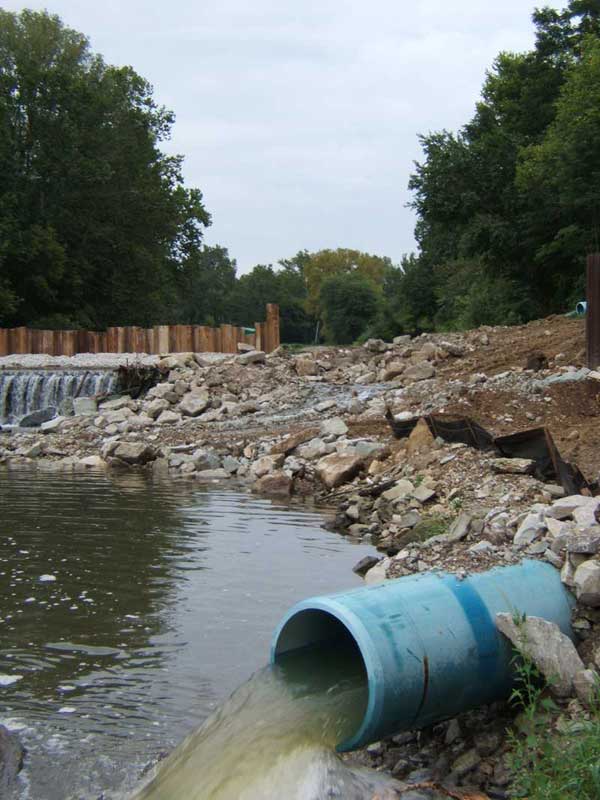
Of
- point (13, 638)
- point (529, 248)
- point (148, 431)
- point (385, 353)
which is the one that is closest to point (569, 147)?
point (529, 248)

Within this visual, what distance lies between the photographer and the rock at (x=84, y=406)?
2266 centimetres

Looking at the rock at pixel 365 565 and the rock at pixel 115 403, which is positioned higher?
the rock at pixel 115 403

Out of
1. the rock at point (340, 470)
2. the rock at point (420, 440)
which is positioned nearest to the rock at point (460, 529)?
the rock at point (420, 440)

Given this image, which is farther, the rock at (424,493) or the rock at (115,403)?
the rock at (115,403)

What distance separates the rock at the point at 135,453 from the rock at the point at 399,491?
6308 mm

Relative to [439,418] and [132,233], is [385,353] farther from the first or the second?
[132,233]

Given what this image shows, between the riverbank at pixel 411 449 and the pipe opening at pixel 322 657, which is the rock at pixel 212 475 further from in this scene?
the pipe opening at pixel 322 657

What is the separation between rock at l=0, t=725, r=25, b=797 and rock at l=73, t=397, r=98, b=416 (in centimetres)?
1827

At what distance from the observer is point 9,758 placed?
4418 millimetres

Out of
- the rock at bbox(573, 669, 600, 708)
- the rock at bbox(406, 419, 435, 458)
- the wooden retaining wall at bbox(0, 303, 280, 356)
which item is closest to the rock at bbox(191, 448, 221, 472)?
the rock at bbox(406, 419, 435, 458)

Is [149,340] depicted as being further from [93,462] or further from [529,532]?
[529,532]

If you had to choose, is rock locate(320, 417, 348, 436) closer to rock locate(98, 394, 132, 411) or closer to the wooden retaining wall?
rock locate(98, 394, 132, 411)

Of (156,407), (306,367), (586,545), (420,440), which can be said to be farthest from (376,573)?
(306,367)

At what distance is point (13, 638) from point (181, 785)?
2.71 metres
